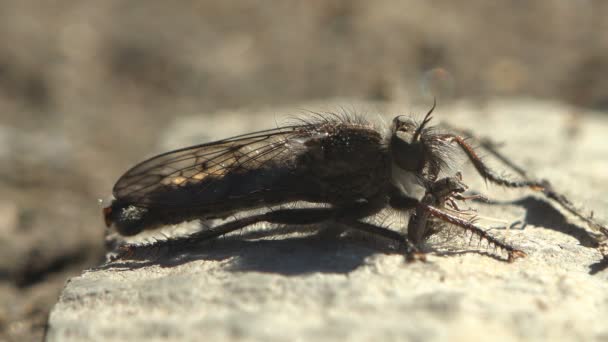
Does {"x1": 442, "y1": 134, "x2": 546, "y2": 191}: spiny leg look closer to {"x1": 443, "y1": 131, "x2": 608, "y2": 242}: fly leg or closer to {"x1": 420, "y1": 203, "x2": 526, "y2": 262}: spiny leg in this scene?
{"x1": 443, "y1": 131, "x2": 608, "y2": 242}: fly leg

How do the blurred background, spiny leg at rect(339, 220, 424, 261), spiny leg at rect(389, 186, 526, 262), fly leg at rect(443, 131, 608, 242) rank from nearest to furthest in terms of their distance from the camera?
spiny leg at rect(339, 220, 424, 261) → spiny leg at rect(389, 186, 526, 262) → fly leg at rect(443, 131, 608, 242) → the blurred background

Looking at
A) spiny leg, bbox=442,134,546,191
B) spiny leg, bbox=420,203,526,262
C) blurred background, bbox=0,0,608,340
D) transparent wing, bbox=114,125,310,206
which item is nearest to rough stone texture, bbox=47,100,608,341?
spiny leg, bbox=420,203,526,262

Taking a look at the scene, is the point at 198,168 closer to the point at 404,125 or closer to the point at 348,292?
the point at 404,125

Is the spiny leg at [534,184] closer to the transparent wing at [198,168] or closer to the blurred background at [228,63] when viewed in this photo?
the transparent wing at [198,168]

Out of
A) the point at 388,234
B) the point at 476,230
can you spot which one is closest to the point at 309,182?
the point at 388,234

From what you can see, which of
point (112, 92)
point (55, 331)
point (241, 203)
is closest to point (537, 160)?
point (241, 203)

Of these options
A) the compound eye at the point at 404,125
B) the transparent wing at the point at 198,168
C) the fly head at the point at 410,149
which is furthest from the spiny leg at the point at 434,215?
the transparent wing at the point at 198,168
